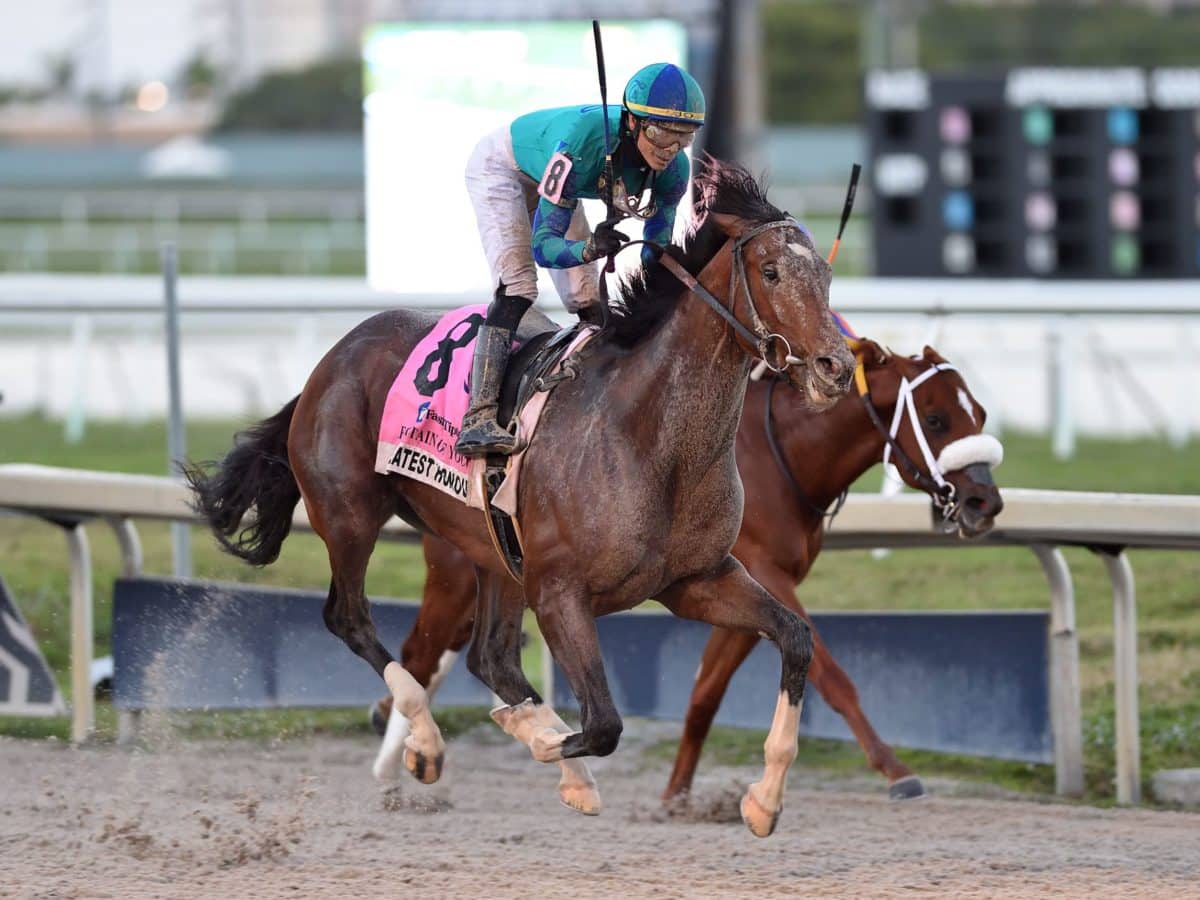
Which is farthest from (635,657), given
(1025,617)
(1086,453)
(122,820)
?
(1086,453)

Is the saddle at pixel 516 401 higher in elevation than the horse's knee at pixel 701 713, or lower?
higher

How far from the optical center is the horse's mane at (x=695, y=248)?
161 inches

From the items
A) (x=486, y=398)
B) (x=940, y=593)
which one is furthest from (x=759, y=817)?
(x=940, y=593)

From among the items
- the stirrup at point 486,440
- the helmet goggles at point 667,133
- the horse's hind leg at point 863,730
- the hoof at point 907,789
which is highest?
the helmet goggles at point 667,133

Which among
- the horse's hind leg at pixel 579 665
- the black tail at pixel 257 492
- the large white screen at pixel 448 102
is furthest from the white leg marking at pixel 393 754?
the large white screen at pixel 448 102

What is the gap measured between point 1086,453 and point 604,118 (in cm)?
703

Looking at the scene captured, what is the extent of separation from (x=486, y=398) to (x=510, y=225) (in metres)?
0.47

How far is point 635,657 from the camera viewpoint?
627cm

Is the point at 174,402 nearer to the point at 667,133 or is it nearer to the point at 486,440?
the point at 486,440

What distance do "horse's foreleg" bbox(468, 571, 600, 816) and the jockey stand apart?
0.62 m

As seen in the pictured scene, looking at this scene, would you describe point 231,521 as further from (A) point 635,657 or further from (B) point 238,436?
(A) point 635,657

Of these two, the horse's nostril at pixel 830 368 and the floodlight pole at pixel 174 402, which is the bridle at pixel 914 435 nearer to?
the horse's nostril at pixel 830 368

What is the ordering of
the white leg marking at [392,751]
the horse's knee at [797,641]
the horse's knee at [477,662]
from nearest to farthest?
the horse's knee at [797,641] < the horse's knee at [477,662] < the white leg marking at [392,751]

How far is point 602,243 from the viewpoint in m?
4.12
